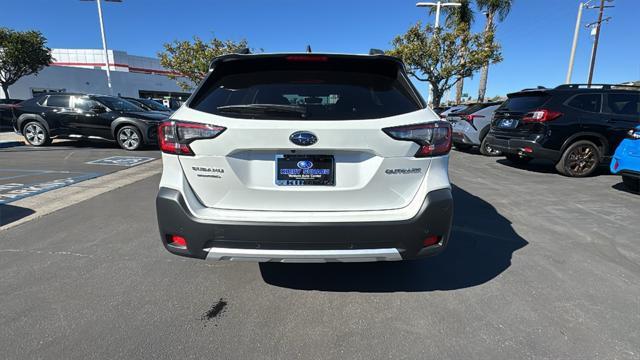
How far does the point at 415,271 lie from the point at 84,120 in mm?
11110

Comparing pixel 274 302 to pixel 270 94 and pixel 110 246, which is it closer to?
pixel 270 94

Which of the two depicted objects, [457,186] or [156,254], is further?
[457,186]

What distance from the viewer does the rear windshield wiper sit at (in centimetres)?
209

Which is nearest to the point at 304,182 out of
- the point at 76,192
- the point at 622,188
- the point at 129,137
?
the point at 76,192

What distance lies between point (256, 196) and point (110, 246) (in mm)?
2282

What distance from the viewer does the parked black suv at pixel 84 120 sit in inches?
393

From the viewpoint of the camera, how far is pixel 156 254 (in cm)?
324

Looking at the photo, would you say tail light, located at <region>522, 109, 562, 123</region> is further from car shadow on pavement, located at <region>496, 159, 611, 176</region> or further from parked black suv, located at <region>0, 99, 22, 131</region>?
parked black suv, located at <region>0, 99, 22, 131</region>

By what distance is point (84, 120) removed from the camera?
10.1 m

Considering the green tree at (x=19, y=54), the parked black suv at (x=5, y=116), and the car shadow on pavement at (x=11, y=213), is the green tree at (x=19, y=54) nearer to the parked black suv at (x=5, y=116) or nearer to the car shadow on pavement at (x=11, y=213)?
the parked black suv at (x=5, y=116)

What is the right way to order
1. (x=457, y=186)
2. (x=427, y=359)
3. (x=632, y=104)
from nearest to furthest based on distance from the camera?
(x=427, y=359) → (x=457, y=186) → (x=632, y=104)

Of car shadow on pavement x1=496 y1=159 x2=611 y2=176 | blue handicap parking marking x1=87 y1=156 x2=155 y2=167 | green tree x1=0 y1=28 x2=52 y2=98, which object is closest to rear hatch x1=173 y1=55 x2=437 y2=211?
blue handicap parking marking x1=87 y1=156 x2=155 y2=167

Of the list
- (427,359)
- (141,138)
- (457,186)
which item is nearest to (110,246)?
(427,359)

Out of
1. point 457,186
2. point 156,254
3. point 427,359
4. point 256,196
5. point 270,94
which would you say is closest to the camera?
point 427,359
